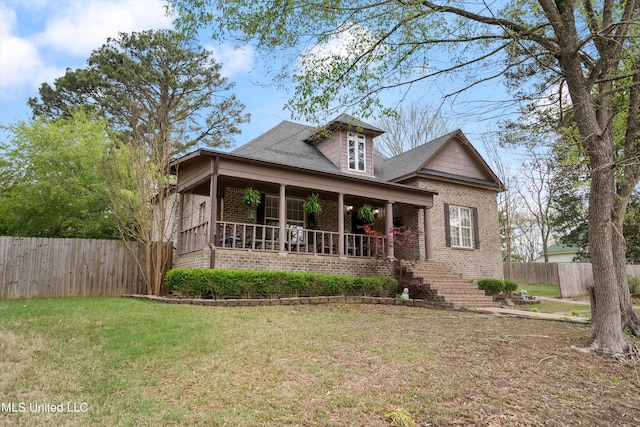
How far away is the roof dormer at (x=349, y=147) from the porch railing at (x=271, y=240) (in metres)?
2.89

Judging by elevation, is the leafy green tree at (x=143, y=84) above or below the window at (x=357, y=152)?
above

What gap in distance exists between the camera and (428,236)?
53.9ft

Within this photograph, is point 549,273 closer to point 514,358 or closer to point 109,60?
point 514,358

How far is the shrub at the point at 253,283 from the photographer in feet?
34.8

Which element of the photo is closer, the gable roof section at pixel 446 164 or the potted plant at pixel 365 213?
the potted plant at pixel 365 213

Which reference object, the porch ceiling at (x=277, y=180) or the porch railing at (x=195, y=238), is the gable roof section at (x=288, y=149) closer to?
the porch ceiling at (x=277, y=180)

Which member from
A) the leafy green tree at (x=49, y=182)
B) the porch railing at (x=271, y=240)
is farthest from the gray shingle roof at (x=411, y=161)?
the leafy green tree at (x=49, y=182)

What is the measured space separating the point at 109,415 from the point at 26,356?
2529 millimetres

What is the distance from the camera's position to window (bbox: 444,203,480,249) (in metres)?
17.7

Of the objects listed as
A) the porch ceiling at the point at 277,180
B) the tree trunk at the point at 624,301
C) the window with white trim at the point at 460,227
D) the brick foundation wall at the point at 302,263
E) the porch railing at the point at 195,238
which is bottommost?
the tree trunk at the point at 624,301

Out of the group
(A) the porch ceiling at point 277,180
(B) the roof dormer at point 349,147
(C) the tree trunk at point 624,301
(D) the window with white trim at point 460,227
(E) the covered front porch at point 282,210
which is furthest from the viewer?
(D) the window with white trim at point 460,227

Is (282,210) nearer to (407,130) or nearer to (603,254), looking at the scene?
(603,254)

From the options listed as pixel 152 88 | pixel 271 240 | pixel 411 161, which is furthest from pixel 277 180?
pixel 152 88

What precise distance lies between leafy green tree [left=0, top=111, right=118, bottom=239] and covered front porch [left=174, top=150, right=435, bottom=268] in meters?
3.72
